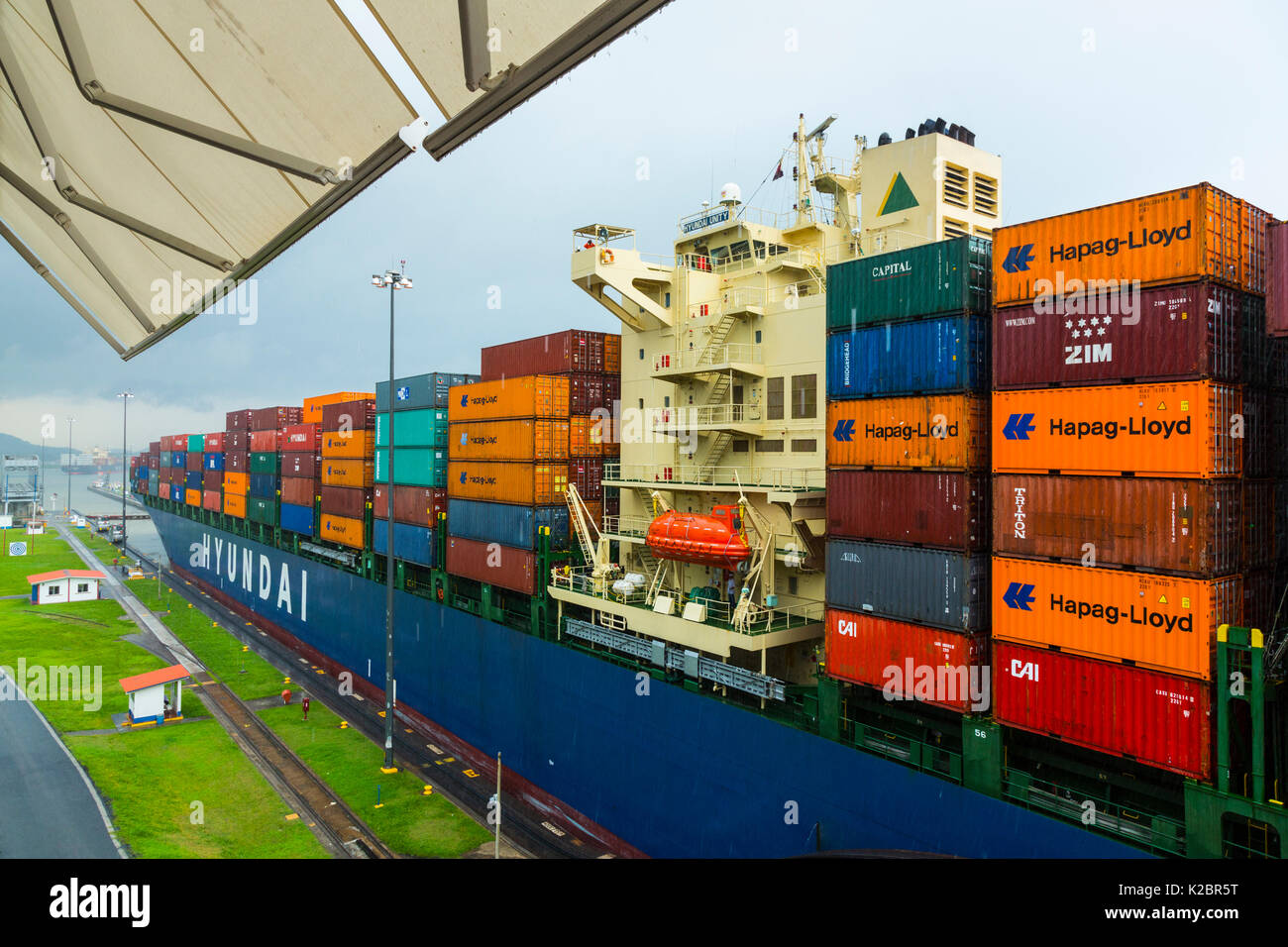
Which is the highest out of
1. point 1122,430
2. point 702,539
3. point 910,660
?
point 1122,430

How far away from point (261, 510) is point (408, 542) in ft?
97.0

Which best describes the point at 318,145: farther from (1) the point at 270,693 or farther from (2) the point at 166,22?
(1) the point at 270,693

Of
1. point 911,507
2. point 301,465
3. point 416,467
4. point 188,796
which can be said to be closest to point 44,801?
point 188,796

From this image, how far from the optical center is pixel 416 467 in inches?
1554

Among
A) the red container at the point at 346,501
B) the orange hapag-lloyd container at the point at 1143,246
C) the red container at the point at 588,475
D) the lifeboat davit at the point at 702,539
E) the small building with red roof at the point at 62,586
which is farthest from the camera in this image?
the small building with red roof at the point at 62,586

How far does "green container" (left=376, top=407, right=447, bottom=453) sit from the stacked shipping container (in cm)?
2440

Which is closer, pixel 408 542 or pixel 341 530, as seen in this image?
pixel 408 542

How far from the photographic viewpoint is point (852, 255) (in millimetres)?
27219

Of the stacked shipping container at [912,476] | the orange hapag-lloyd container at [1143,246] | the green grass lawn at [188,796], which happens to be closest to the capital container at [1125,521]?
the stacked shipping container at [912,476]

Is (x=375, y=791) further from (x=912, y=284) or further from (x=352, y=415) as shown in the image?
(x=352, y=415)

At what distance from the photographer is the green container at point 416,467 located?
125 ft

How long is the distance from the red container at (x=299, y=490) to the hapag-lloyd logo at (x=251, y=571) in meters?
4.92

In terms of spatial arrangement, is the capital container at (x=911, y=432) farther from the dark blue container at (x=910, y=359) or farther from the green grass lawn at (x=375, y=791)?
the green grass lawn at (x=375, y=791)
